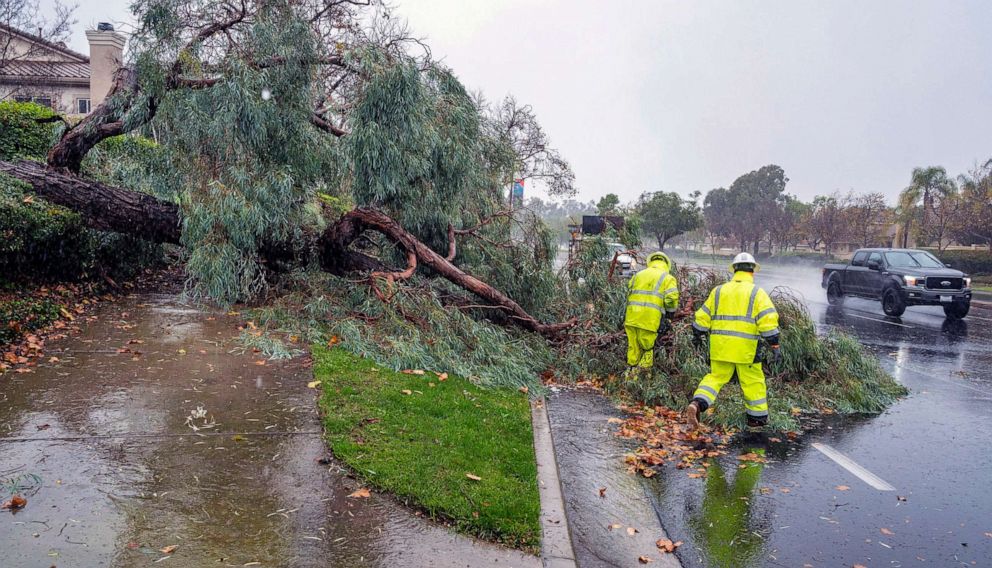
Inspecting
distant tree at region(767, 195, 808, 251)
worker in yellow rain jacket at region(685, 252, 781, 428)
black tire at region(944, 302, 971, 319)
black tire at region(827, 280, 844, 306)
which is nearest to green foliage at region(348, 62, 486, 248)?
worker in yellow rain jacket at region(685, 252, 781, 428)

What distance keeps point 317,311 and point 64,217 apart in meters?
3.40

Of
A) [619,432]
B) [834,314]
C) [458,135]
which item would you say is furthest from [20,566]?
[834,314]

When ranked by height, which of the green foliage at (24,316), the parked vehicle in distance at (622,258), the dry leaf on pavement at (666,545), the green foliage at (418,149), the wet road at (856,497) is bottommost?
the dry leaf on pavement at (666,545)

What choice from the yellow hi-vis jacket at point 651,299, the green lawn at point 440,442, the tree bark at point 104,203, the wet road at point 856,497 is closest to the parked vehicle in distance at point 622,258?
the yellow hi-vis jacket at point 651,299

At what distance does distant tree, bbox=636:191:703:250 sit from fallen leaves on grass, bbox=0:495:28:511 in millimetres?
37489

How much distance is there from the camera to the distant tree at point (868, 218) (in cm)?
4122

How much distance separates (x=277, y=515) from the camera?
3562mm

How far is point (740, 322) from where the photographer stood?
5.84 metres

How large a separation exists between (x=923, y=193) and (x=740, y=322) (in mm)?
35350

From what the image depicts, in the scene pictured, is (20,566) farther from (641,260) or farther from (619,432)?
(641,260)

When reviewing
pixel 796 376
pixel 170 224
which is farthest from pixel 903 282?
pixel 170 224

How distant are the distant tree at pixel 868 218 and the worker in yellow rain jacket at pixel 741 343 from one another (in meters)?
41.1

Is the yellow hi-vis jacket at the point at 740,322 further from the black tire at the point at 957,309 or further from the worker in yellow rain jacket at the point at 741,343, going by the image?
the black tire at the point at 957,309

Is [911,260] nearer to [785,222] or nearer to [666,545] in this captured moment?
[666,545]
